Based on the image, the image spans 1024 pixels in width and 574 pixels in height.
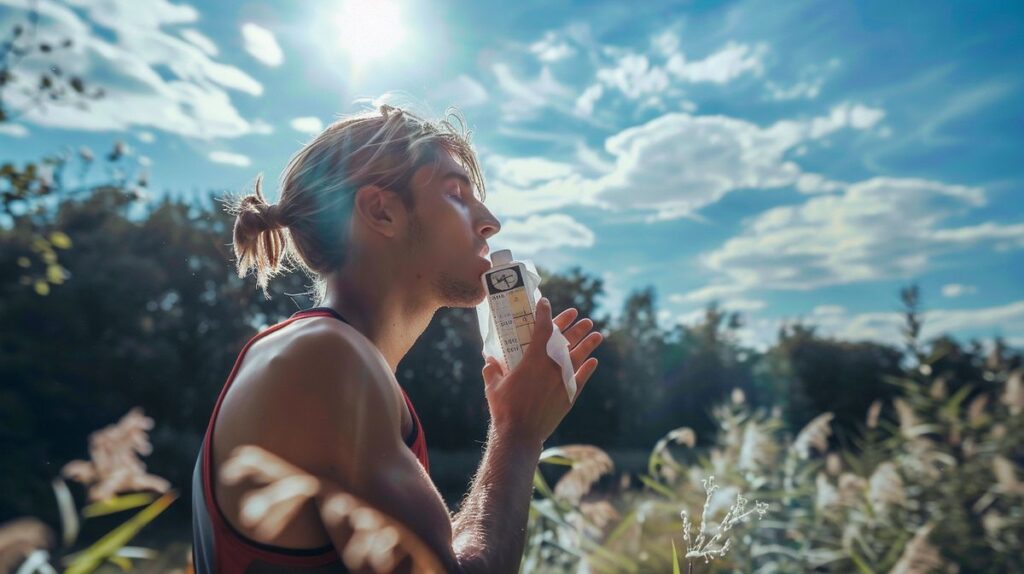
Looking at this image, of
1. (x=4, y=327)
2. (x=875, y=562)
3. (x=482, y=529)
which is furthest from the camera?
(x=4, y=327)

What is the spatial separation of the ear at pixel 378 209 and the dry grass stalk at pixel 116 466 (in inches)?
27.3

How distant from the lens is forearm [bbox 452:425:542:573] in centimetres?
130

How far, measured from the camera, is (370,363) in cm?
133

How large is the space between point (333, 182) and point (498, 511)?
0.97m

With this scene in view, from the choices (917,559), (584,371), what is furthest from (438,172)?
(917,559)

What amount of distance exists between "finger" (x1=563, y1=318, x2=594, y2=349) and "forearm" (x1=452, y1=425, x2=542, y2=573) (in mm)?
353

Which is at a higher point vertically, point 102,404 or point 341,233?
point 341,233

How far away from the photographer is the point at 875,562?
4.04 meters

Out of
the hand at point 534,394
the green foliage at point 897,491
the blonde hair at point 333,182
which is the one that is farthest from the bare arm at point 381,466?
the green foliage at point 897,491

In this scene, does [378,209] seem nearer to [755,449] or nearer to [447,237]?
[447,237]

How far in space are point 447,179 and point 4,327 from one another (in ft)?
54.2

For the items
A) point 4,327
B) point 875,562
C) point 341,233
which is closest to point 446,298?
point 341,233

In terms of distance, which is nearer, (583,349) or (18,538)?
(18,538)

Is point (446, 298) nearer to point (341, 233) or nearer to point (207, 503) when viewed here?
point (341, 233)
